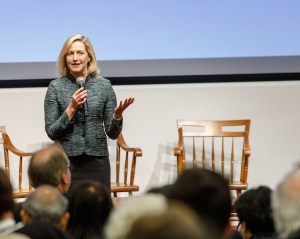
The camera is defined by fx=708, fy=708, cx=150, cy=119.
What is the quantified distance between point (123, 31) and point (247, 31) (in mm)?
935

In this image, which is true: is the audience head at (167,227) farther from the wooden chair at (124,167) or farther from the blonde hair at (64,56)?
the wooden chair at (124,167)

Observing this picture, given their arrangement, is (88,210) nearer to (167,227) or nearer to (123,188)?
(167,227)

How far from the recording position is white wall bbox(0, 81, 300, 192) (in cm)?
521

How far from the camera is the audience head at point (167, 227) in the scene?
1200 millimetres

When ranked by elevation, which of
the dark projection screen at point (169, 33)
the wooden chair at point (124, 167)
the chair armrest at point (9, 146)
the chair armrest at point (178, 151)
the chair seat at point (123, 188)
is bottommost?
the chair seat at point (123, 188)

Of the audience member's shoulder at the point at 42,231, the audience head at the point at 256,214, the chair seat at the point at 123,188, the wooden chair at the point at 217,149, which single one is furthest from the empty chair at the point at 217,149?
the audience member's shoulder at the point at 42,231

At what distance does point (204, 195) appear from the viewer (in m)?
1.80

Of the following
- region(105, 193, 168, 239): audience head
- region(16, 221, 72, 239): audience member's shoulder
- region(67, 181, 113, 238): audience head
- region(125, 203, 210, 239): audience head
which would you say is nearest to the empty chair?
region(67, 181, 113, 238): audience head

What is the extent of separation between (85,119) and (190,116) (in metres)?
1.47

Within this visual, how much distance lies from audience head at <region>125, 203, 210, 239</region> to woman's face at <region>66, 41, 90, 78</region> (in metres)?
2.83

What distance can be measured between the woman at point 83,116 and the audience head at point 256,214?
1.54 meters

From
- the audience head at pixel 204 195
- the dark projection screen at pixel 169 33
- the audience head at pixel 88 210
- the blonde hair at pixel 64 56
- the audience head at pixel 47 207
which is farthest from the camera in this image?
the dark projection screen at pixel 169 33

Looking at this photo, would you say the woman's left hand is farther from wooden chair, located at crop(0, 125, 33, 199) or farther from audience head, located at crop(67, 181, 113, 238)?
audience head, located at crop(67, 181, 113, 238)

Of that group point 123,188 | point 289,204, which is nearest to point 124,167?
point 123,188
